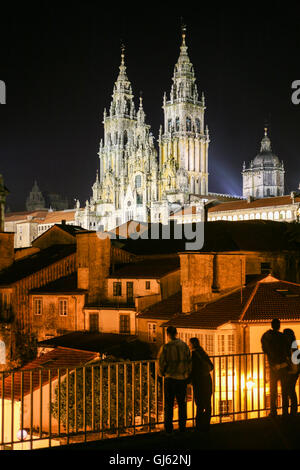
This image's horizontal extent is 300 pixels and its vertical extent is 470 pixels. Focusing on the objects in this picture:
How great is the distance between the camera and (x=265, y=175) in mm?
128250

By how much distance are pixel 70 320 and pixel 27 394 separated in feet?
34.2

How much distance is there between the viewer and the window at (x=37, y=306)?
3794 centimetres

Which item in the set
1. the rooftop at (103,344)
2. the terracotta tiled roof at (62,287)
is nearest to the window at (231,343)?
the rooftop at (103,344)

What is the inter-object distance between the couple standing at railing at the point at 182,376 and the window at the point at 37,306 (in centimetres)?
2837

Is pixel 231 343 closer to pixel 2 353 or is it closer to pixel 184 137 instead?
pixel 2 353

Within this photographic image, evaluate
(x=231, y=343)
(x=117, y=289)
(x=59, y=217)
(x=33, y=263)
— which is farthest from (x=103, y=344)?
(x=59, y=217)

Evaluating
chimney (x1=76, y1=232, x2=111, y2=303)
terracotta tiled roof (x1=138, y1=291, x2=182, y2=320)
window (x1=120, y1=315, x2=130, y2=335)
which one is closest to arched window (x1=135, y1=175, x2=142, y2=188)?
chimney (x1=76, y1=232, x2=111, y2=303)

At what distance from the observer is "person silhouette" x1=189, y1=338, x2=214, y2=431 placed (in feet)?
33.3

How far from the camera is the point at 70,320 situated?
3709cm

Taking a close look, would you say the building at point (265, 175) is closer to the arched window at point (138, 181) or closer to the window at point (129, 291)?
the arched window at point (138, 181)

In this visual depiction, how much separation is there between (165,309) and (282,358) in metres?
21.9

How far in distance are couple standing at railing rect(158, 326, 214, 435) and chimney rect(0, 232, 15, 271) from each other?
3314 centimetres

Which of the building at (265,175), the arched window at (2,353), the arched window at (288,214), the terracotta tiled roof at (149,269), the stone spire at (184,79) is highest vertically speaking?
the stone spire at (184,79)

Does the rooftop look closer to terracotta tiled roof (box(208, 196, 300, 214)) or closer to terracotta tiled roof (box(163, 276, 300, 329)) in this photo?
terracotta tiled roof (box(163, 276, 300, 329))
